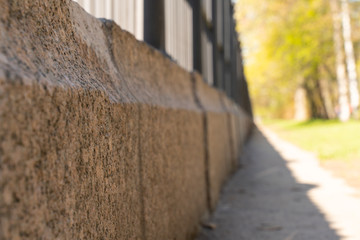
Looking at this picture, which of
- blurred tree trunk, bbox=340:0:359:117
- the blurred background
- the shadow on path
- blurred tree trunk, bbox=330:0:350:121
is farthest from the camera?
blurred tree trunk, bbox=330:0:350:121

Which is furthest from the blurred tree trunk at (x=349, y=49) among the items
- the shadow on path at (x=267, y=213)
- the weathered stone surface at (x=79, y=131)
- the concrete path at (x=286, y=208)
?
the weathered stone surface at (x=79, y=131)

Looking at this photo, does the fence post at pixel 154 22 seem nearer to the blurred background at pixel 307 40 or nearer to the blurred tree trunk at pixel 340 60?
the blurred background at pixel 307 40

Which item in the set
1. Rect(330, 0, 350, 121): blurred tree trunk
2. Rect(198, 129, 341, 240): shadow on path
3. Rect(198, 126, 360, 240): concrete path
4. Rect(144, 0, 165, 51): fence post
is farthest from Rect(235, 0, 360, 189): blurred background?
Rect(144, 0, 165, 51): fence post

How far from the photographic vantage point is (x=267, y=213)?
348 centimetres

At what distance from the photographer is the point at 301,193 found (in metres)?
4.30

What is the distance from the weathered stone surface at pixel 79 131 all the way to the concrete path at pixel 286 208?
1.04 m

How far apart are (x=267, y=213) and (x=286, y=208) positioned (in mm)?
256

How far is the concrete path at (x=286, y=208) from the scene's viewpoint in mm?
2871

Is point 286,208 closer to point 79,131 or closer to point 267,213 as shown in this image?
point 267,213

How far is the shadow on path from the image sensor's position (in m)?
2.85

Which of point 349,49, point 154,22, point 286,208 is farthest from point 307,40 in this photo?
point 154,22

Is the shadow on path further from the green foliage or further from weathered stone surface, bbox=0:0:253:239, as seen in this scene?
the green foliage

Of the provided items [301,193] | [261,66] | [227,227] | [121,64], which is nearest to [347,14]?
[261,66]

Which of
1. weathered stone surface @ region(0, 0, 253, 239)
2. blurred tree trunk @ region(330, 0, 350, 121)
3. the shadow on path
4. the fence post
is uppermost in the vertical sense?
blurred tree trunk @ region(330, 0, 350, 121)
